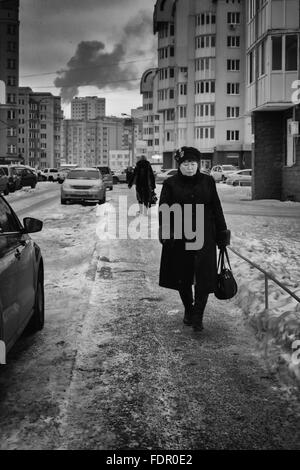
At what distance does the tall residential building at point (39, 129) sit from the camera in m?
158

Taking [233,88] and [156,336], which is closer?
[156,336]

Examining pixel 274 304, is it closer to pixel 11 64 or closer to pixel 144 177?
pixel 144 177

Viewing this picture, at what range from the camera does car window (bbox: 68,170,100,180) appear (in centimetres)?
2589

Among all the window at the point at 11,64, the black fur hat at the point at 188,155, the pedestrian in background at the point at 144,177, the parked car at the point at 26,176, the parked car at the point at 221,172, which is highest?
the window at the point at 11,64

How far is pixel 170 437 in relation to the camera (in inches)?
141

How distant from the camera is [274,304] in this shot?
654 cm

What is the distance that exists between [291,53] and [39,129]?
144775 mm

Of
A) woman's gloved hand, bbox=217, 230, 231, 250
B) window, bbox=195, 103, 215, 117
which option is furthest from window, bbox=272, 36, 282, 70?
window, bbox=195, 103, 215, 117

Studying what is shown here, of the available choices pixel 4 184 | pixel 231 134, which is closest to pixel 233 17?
pixel 231 134

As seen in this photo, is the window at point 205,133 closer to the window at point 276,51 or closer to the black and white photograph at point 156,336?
the window at point 276,51

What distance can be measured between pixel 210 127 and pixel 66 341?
6685 cm

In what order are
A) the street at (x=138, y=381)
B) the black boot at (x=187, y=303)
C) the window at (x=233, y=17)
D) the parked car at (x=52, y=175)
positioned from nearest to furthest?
the street at (x=138, y=381), the black boot at (x=187, y=303), the parked car at (x=52, y=175), the window at (x=233, y=17)

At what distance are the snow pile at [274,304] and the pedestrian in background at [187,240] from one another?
0.67 m

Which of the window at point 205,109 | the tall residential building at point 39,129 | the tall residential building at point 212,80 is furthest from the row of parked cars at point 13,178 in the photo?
the tall residential building at point 39,129
